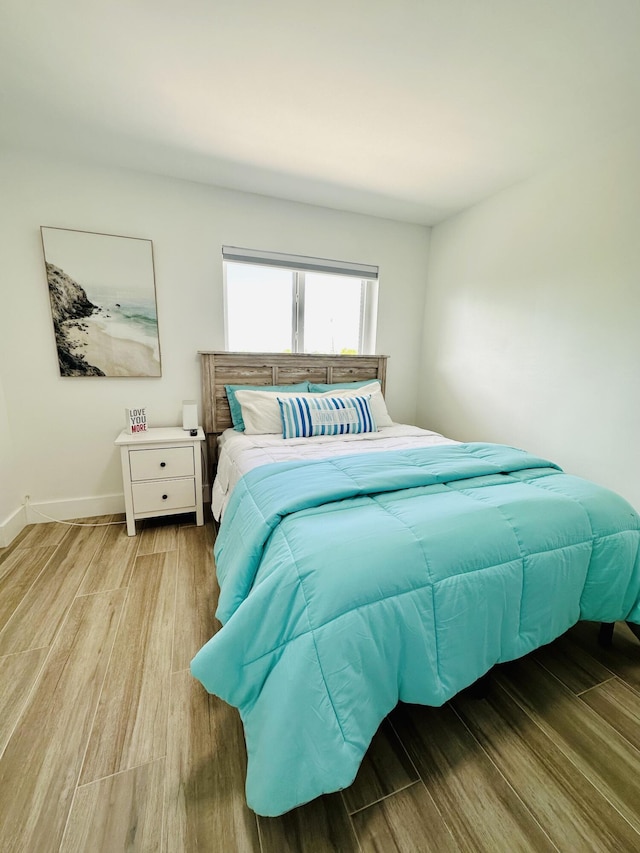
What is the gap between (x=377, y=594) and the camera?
90 cm

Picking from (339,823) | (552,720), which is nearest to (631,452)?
(552,720)

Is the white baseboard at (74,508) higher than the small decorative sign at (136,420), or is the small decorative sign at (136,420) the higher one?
the small decorative sign at (136,420)

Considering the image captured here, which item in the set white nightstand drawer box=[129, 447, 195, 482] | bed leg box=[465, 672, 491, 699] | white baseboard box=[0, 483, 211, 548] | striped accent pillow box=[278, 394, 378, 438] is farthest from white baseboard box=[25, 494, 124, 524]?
bed leg box=[465, 672, 491, 699]

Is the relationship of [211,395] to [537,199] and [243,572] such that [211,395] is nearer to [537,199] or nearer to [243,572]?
[243,572]

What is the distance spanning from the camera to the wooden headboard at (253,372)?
104 inches

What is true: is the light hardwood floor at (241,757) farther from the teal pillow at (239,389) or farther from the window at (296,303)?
the window at (296,303)

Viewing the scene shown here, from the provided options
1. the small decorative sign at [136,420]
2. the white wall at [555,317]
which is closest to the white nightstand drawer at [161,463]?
the small decorative sign at [136,420]

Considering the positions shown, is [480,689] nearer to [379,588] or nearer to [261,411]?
[379,588]

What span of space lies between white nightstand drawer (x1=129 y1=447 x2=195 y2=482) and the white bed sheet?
0.26 meters

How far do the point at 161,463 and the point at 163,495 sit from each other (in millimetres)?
226

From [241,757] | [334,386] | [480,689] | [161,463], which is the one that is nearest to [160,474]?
[161,463]

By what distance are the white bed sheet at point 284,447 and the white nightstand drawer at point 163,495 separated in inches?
10.3

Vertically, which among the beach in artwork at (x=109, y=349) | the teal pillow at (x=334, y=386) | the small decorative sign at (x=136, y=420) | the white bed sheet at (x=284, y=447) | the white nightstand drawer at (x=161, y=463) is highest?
the beach in artwork at (x=109, y=349)

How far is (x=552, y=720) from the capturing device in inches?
45.4
